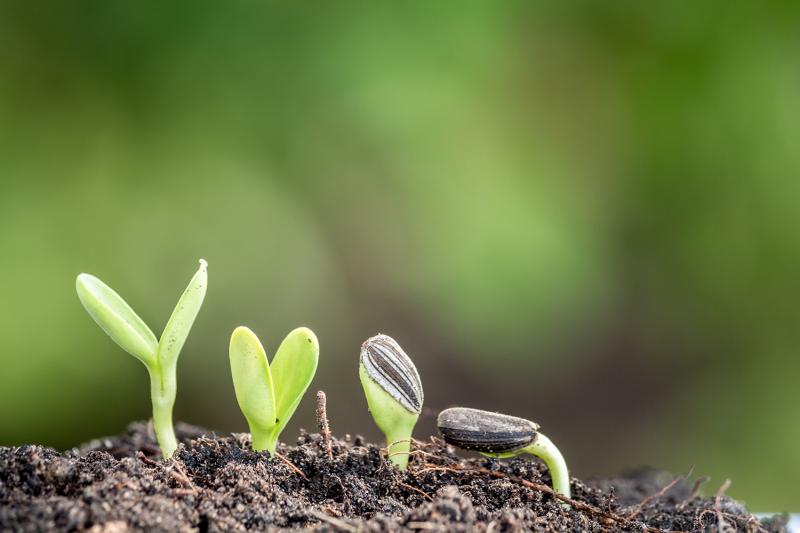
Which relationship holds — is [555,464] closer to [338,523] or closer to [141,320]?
[338,523]

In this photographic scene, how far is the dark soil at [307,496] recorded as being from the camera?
453mm

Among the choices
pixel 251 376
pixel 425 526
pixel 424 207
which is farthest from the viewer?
pixel 424 207

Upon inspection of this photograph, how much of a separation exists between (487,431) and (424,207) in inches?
48.5

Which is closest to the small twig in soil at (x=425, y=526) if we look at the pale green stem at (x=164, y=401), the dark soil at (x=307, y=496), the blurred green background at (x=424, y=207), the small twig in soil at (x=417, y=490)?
the dark soil at (x=307, y=496)

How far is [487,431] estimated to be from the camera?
58 cm

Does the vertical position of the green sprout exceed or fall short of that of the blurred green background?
it falls short

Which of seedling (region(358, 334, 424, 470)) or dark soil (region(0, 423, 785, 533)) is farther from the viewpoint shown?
seedling (region(358, 334, 424, 470))

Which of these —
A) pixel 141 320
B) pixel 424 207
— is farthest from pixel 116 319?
pixel 424 207

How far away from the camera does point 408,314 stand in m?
1.86

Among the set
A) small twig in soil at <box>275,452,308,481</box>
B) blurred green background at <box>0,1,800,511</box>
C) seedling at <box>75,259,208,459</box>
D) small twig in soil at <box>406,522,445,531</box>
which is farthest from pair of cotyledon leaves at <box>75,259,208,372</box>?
blurred green background at <box>0,1,800,511</box>

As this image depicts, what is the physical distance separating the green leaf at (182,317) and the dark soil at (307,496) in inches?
3.0

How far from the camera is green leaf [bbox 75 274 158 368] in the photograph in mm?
552

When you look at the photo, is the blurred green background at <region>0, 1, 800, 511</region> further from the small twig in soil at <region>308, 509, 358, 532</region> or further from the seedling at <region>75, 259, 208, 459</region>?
the small twig in soil at <region>308, 509, 358, 532</region>

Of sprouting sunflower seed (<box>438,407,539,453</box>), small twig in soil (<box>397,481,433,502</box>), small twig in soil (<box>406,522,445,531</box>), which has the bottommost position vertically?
small twig in soil (<box>406,522,445,531</box>)
